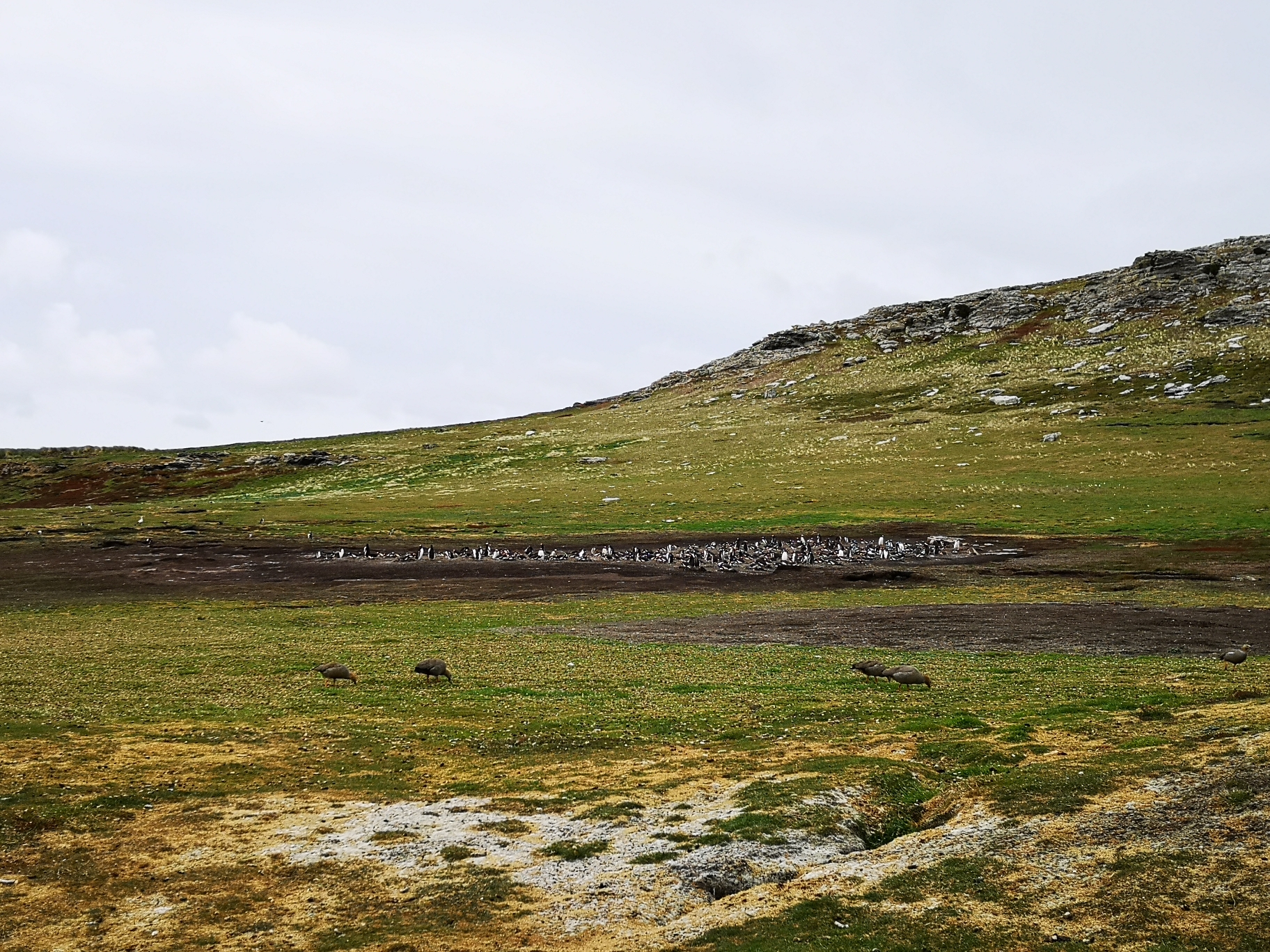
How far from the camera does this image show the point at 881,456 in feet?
399

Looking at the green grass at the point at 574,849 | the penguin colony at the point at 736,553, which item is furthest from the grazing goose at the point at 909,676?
the penguin colony at the point at 736,553

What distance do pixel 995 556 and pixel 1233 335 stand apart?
11583cm

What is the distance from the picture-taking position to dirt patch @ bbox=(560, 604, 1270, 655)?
36.7m

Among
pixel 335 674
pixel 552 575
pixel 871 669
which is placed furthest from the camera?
pixel 552 575

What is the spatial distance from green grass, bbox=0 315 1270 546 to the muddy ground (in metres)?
8.86

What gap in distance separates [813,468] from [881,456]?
11.5 m

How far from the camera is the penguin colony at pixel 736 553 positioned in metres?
68.1

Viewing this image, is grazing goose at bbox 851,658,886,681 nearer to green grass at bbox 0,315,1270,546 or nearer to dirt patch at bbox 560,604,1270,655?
dirt patch at bbox 560,604,1270,655

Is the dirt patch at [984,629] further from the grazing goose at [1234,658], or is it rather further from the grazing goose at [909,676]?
the grazing goose at [909,676]

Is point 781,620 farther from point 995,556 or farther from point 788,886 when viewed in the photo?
point 788,886

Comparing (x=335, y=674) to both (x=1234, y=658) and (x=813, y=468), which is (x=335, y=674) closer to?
(x=1234, y=658)

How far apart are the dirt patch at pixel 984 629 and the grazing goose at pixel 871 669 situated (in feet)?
25.2

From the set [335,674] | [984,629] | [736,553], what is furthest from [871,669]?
[736,553]

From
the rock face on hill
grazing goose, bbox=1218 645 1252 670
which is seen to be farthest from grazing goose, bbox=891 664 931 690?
the rock face on hill
